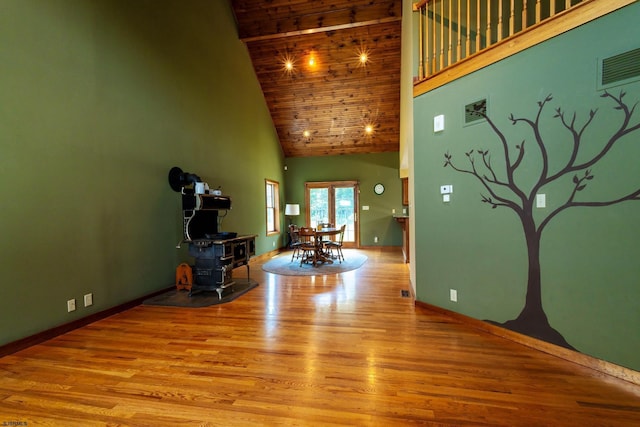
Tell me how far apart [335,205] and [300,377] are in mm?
7626

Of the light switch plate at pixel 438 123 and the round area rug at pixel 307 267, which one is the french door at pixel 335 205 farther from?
the light switch plate at pixel 438 123

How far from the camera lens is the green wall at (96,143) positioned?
2.52 meters

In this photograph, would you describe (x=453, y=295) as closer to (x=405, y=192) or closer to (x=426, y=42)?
(x=426, y=42)

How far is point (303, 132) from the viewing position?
872 cm

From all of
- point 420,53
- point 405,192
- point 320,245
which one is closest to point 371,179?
point 405,192

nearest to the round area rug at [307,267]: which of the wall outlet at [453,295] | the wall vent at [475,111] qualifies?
the wall outlet at [453,295]

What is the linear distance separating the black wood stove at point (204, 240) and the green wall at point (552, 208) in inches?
107

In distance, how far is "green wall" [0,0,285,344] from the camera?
8.27 ft

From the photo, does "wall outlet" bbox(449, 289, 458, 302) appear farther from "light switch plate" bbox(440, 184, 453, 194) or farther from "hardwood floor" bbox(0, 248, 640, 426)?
"light switch plate" bbox(440, 184, 453, 194)

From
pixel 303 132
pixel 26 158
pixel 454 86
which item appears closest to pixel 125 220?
pixel 26 158

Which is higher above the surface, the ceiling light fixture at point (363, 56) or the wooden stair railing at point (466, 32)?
the ceiling light fixture at point (363, 56)

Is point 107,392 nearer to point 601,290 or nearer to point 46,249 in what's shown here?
point 46,249

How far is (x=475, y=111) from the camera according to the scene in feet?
9.52

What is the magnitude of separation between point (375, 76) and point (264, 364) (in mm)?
6950
